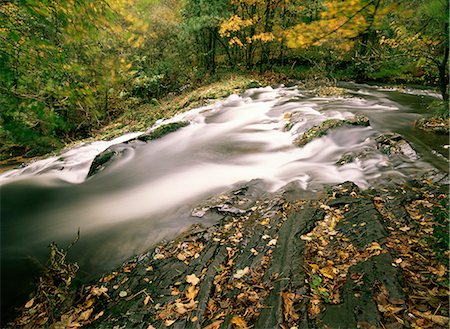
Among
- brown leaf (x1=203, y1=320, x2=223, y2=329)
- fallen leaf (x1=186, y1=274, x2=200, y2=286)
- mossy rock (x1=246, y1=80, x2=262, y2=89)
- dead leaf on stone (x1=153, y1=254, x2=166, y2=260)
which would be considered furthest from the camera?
mossy rock (x1=246, y1=80, x2=262, y2=89)

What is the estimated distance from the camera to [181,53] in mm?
18297

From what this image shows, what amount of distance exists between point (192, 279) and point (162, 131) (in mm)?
6580

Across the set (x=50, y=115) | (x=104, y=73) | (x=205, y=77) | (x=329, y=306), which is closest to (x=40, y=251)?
(x=50, y=115)

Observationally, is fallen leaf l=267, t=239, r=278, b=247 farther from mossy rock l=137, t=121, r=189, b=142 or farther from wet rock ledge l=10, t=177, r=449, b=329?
mossy rock l=137, t=121, r=189, b=142

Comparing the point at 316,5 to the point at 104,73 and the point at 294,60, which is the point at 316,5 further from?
the point at 104,73

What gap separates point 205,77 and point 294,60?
6.98m

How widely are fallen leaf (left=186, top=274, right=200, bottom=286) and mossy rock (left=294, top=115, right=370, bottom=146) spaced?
497 centimetres

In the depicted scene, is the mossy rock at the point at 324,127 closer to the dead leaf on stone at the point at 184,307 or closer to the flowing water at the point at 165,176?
the flowing water at the point at 165,176

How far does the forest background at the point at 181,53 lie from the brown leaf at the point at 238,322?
3227 millimetres

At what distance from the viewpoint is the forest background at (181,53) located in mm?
3697

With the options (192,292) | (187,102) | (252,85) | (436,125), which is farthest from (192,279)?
(252,85)

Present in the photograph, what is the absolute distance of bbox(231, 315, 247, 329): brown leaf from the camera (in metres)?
2.56

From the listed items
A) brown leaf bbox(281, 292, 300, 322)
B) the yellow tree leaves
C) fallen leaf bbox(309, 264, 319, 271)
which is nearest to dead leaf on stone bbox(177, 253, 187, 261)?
brown leaf bbox(281, 292, 300, 322)

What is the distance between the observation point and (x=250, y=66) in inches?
798
